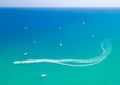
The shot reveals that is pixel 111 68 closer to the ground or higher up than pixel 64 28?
closer to the ground

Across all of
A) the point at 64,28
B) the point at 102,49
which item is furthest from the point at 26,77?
the point at 64,28

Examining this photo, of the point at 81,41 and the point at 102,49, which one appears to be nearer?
the point at 102,49

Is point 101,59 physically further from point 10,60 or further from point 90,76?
point 10,60

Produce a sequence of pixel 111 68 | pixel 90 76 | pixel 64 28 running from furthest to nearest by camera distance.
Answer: pixel 64 28 < pixel 111 68 < pixel 90 76

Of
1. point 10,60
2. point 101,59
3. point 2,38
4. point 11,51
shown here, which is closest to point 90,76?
point 101,59

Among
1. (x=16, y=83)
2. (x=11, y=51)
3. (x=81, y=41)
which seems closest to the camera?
(x=16, y=83)

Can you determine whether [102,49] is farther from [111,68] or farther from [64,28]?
[64,28]
